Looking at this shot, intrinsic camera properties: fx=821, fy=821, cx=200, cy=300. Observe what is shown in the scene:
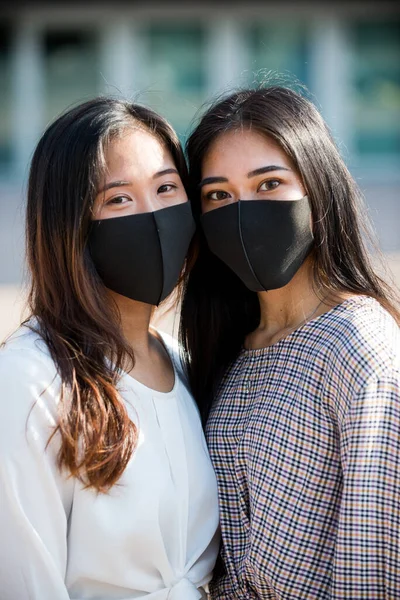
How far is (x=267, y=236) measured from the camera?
2.69 meters

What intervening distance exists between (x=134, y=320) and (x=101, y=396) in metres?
0.53

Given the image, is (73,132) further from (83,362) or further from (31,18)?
(31,18)

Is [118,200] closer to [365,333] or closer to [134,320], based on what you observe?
[134,320]

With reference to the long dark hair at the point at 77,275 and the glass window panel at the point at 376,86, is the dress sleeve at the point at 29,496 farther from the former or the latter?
the glass window panel at the point at 376,86

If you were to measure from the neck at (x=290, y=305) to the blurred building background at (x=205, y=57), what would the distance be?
41.4 ft

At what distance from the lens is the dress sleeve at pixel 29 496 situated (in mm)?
2303

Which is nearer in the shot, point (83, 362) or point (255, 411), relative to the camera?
point (83, 362)

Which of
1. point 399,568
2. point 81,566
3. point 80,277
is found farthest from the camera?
point 80,277

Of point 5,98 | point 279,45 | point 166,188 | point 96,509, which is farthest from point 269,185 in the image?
point 5,98

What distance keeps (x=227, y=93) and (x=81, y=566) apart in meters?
1.79

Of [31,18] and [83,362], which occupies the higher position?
[31,18]

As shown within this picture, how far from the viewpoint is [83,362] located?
251cm

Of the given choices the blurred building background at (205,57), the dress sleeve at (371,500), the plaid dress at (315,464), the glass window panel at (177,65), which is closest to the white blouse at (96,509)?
the plaid dress at (315,464)

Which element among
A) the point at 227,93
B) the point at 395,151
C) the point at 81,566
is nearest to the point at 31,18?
the point at 395,151
